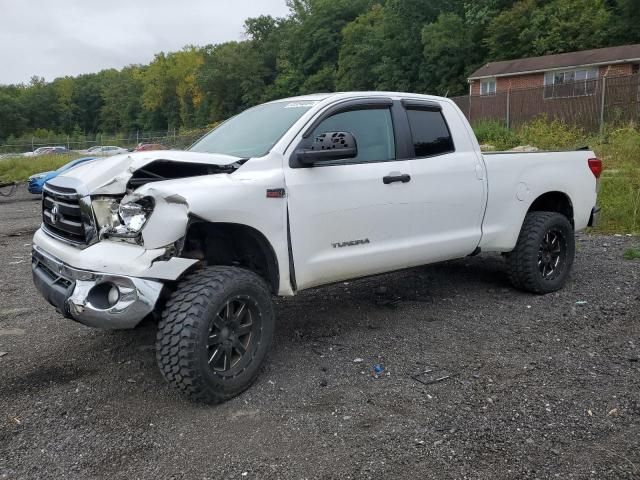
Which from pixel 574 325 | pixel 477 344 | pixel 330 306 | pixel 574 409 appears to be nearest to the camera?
pixel 574 409

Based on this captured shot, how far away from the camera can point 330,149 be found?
3.99m

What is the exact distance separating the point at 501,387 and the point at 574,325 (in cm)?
152

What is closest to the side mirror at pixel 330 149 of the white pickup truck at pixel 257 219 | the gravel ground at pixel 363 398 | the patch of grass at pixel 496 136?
the white pickup truck at pixel 257 219

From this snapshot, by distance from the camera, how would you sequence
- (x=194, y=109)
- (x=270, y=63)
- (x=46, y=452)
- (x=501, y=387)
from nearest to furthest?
(x=46, y=452), (x=501, y=387), (x=270, y=63), (x=194, y=109)

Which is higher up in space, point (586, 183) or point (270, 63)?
point (270, 63)

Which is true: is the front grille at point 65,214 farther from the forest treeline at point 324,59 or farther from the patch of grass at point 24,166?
the patch of grass at point 24,166

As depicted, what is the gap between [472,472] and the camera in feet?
9.51

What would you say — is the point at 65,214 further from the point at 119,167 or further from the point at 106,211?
the point at 119,167

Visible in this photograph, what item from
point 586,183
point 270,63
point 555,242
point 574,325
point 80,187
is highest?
point 270,63

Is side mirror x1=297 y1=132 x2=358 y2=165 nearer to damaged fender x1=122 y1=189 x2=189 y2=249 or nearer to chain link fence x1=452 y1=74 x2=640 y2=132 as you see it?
damaged fender x1=122 y1=189 x2=189 y2=249

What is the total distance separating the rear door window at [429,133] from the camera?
4905mm

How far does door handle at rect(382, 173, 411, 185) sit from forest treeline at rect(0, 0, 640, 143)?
32.5ft

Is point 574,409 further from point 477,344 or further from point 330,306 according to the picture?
point 330,306

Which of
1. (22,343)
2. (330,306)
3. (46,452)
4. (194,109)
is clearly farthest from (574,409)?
(194,109)
